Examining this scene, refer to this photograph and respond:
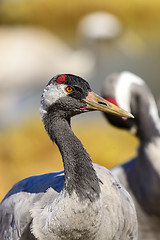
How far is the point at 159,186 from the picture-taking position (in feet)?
13.1

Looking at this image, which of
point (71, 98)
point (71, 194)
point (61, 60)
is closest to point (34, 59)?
point (61, 60)

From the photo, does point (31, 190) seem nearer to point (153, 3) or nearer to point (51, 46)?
point (51, 46)

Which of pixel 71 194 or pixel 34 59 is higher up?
pixel 34 59

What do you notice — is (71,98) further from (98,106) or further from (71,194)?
(71,194)

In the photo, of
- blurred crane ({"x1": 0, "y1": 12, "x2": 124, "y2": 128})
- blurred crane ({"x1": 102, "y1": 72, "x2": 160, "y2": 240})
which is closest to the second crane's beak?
blurred crane ({"x1": 102, "y1": 72, "x2": 160, "y2": 240})

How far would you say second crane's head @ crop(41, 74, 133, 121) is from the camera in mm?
2363

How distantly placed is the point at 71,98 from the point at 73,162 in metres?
0.29

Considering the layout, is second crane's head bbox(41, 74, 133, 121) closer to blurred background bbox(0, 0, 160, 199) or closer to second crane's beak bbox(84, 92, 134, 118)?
second crane's beak bbox(84, 92, 134, 118)

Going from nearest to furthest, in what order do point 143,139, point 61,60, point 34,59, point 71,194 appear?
1. point 71,194
2. point 143,139
3. point 34,59
4. point 61,60

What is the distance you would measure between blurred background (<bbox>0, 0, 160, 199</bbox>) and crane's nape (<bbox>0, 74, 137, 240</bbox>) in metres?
3.96

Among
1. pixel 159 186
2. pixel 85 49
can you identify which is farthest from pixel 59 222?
pixel 85 49

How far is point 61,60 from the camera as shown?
11.5m

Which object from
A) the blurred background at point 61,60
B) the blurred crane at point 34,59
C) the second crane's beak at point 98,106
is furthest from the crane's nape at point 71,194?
the blurred crane at point 34,59

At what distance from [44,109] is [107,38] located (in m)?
10.7
